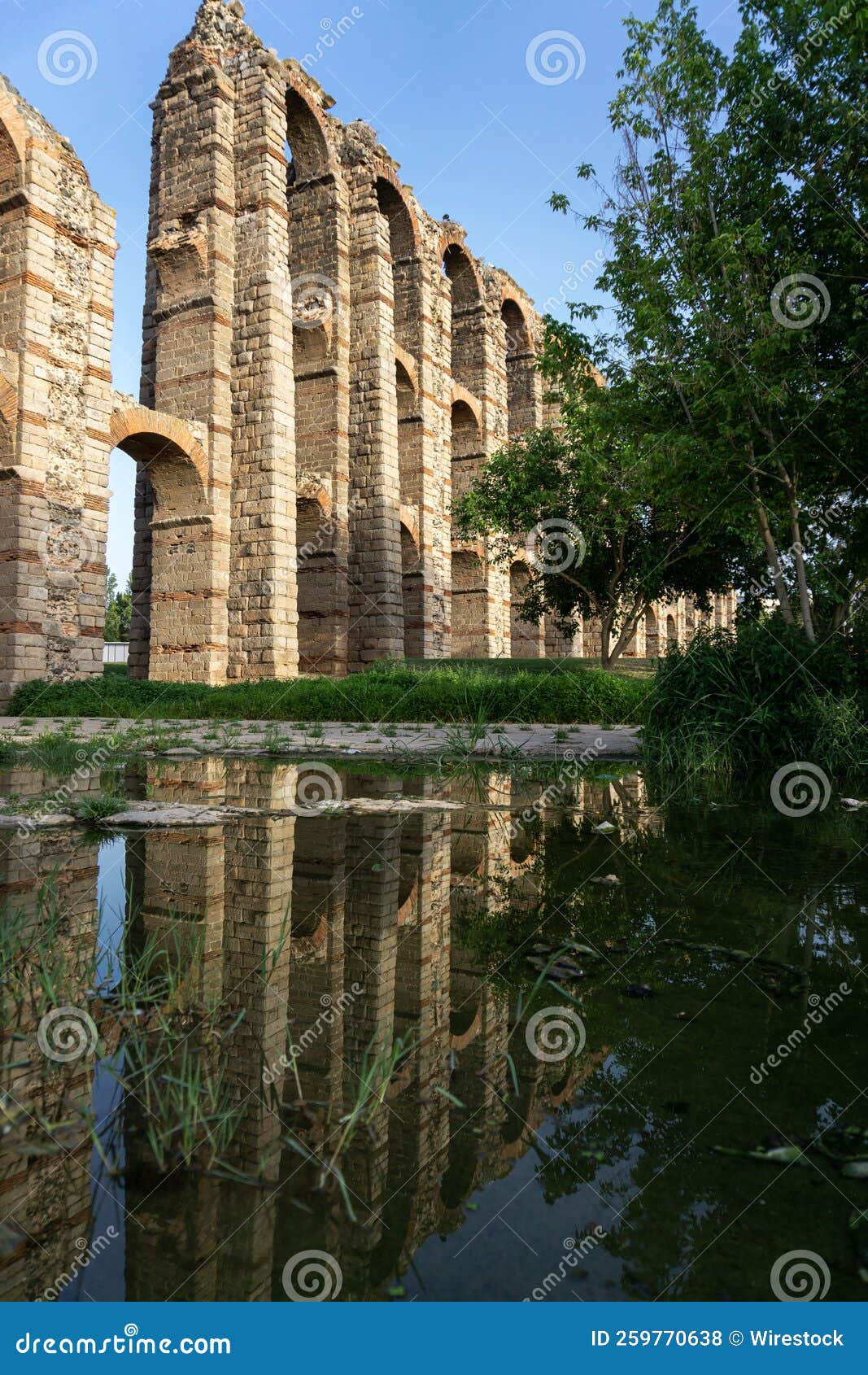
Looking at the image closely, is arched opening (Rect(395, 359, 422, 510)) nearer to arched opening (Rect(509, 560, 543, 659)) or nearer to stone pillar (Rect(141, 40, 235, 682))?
stone pillar (Rect(141, 40, 235, 682))

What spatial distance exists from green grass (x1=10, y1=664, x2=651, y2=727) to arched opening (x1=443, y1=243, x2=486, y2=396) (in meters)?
18.0

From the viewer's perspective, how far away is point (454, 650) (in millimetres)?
27562

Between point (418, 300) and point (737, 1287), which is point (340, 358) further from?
point (737, 1287)

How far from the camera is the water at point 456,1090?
3.42 ft

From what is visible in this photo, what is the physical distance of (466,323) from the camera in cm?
2858

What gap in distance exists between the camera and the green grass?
419 inches

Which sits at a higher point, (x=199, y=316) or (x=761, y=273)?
(x=199, y=316)

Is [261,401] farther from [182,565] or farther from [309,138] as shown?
[309,138]

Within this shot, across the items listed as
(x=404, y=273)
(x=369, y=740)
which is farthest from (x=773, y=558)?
(x=404, y=273)

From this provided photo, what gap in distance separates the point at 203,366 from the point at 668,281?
1207 cm

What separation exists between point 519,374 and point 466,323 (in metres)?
4.71

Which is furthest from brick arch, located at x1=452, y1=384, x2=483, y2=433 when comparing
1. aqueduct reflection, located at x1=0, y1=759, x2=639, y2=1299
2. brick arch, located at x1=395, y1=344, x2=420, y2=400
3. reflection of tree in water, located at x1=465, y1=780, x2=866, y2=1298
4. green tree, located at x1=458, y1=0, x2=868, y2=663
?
reflection of tree in water, located at x1=465, y1=780, x2=866, y2=1298

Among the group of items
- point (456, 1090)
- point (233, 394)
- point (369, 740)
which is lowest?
point (456, 1090)

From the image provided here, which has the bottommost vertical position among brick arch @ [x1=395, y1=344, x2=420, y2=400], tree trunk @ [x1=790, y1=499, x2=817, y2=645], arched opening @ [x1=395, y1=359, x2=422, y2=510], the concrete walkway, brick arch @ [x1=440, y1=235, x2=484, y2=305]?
the concrete walkway
